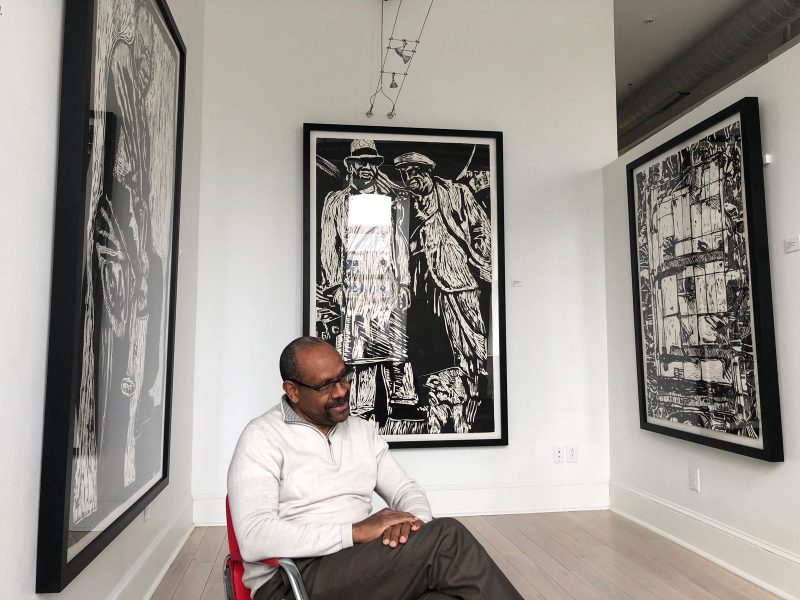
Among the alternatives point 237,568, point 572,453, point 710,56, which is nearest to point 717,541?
point 572,453

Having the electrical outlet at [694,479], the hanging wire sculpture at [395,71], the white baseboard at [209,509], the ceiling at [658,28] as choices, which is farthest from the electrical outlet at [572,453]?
the ceiling at [658,28]

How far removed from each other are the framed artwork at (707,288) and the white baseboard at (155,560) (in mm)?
2715

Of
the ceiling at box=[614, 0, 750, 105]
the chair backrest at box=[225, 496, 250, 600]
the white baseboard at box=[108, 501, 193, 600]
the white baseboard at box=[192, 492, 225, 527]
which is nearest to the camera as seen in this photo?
the chair backrest at box=[225, 496, 250, 600]

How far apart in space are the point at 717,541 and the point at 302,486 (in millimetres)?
2352

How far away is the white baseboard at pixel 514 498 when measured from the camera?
4.06 meters

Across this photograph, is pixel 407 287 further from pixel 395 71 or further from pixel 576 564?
pixel 576 564

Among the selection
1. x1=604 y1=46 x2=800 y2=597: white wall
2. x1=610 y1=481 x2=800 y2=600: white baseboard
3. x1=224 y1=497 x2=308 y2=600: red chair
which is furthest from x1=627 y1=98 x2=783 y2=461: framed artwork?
x1=224 y1=497 x2=308 y2=600: red chair

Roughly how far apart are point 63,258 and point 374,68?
3.02 m

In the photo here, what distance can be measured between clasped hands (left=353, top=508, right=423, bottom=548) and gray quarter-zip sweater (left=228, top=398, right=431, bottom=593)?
33 mm

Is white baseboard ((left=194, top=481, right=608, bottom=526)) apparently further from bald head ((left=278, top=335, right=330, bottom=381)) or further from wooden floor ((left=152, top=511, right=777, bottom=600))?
Result: bald head ((left=278, top=335, right=330, bottom=381))

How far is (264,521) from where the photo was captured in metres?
1.74

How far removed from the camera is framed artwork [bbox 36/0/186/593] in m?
1.66

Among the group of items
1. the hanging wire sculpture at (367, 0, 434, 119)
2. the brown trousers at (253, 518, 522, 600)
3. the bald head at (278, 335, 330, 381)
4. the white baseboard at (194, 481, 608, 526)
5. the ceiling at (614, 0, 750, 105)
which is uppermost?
the ceiling at (614, 0, 750, 105)

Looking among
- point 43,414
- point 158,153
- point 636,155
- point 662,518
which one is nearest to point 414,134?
point 636,155
